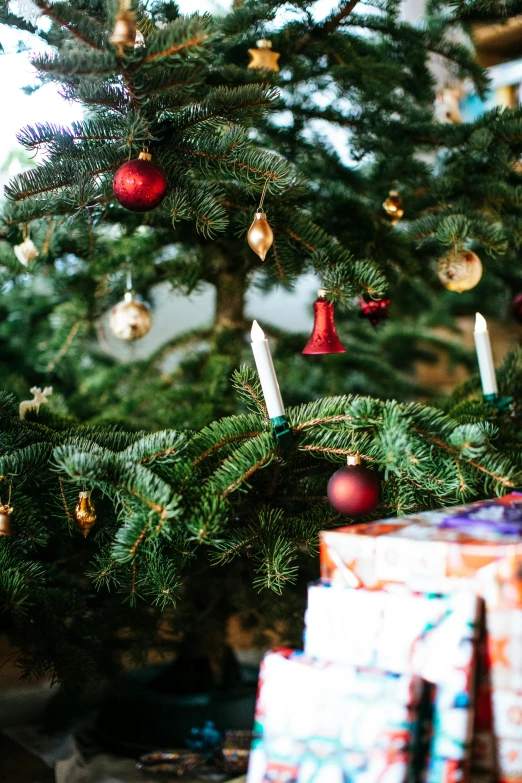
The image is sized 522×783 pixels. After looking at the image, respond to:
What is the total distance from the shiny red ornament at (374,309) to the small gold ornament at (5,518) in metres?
0.44

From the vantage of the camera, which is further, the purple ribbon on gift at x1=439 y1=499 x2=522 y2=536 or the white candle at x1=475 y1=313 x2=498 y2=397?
the white candle at x1=475 y1=313 x2=498 y2=397

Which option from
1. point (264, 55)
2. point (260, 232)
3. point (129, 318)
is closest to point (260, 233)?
point (260, 232)

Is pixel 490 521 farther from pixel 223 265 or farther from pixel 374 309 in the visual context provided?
pixel 223 265

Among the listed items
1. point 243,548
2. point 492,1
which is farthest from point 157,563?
point 492,1

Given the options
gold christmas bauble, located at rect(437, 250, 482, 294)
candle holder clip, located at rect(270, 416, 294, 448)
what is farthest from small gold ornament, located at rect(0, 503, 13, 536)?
gold christmas bauble, located at rect(437, 250, 482, 294)

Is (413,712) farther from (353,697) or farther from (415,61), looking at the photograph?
(415,61)

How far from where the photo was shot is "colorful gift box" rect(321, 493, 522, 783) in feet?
1.36

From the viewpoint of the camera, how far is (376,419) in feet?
1.86

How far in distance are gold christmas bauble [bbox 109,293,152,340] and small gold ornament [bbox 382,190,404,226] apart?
355mm

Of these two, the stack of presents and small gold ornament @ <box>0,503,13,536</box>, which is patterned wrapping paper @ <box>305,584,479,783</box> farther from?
small gold ornament @ <box>0,503,13,536</box>

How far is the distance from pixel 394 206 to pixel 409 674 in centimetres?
62

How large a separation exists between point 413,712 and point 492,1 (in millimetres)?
778

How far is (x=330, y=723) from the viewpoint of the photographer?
1.39ft

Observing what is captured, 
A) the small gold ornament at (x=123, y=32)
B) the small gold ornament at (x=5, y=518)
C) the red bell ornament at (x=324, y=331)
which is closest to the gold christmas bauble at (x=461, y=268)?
the red bell ornament at (x=324, y=331)
